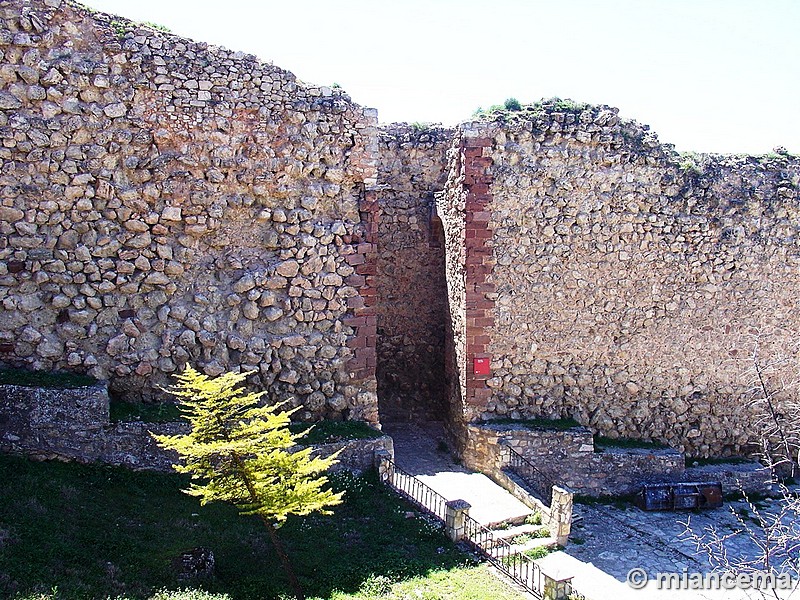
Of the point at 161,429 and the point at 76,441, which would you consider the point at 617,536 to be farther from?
the point at 76,441

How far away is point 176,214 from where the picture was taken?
12.0 m

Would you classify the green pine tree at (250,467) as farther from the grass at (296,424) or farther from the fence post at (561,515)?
the fence post at (561,515)

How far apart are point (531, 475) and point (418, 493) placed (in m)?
2.85

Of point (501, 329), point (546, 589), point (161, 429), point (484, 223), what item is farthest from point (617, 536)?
point (161, 429)

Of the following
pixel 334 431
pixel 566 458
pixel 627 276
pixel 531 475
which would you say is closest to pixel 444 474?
pixel 531 475

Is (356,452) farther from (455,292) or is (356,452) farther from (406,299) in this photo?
(406,299)

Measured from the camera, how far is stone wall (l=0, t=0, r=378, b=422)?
11.2m

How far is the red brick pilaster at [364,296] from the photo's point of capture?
1322 centimetres

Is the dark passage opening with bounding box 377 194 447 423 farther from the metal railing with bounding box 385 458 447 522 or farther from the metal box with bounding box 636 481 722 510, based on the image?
the metal box with bounding box 636 481 722 510

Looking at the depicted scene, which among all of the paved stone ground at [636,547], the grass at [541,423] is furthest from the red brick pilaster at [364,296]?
the paved stone ground at [636,547]

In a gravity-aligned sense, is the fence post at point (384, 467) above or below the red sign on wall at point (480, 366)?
below

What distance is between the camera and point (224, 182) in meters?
12.5

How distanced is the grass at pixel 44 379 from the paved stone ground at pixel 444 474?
6479mm

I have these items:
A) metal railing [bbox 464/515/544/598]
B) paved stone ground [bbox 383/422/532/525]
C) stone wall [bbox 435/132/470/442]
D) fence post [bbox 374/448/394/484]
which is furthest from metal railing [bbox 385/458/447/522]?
stone wall [bbox 435/132/470/442]
